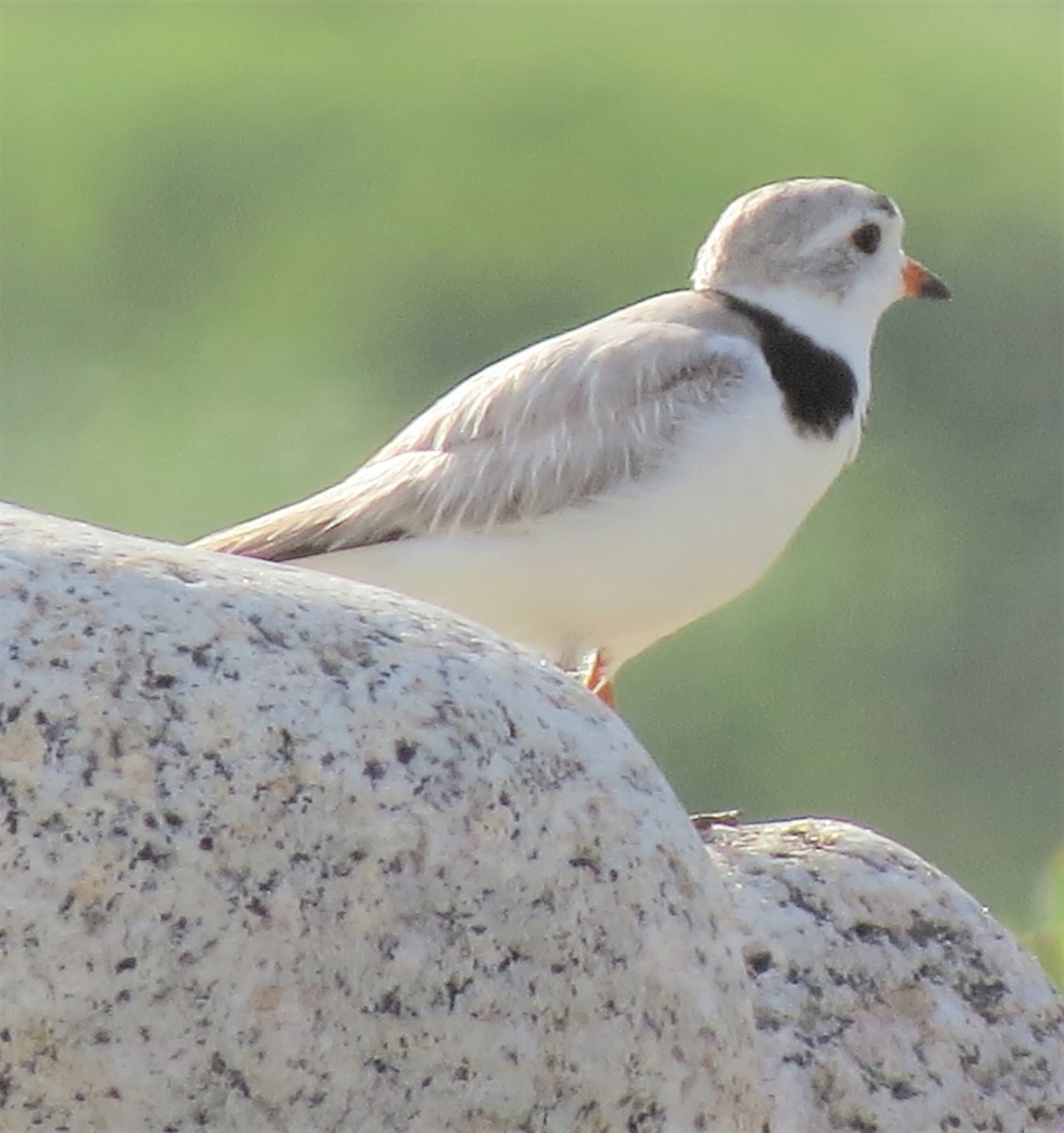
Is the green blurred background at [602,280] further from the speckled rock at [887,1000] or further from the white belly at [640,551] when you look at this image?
the speckled rock at [887,1000]

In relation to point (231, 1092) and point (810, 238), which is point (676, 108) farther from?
point (231, 1092)

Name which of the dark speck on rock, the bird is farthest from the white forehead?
the dark speck on rock

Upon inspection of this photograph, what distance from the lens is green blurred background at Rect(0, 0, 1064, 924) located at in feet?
26.2

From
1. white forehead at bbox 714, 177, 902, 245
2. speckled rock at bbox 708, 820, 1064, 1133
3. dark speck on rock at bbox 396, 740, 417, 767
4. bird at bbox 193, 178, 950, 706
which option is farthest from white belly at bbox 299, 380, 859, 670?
dark speck on rock at bbox 396, 740, 417, 767

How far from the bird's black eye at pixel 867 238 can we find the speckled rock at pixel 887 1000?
167 centimetres

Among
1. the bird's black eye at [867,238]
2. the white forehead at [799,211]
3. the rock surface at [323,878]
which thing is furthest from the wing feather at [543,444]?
the rock surface at [323,878]

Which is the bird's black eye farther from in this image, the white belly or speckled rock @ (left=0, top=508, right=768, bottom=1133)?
speckled rock @ (left=0, top=508, right=768, bottom=1133)

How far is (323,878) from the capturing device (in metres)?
2.53

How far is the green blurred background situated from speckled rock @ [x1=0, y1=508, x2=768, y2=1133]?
15.1 feet

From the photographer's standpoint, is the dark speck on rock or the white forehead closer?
the dark speck on rock

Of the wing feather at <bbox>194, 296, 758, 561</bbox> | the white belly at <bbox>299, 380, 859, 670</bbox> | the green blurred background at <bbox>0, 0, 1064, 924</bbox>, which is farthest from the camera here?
the green blurred background at <bbox>0, 0, 1064, 924</bbox>

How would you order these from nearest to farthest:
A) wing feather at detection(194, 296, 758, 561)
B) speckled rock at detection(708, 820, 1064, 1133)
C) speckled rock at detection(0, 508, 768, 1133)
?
speckled rock at detection(0, 508, 768, 1133)
speckled rock at detection(708, 820, 1064, 1133)
wing feather at detection(194, 296, 758, 561)

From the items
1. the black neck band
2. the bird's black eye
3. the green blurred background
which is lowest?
the green blurred background

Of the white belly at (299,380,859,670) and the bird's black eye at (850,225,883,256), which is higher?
the bird's black eye at (850,225,883,256)
